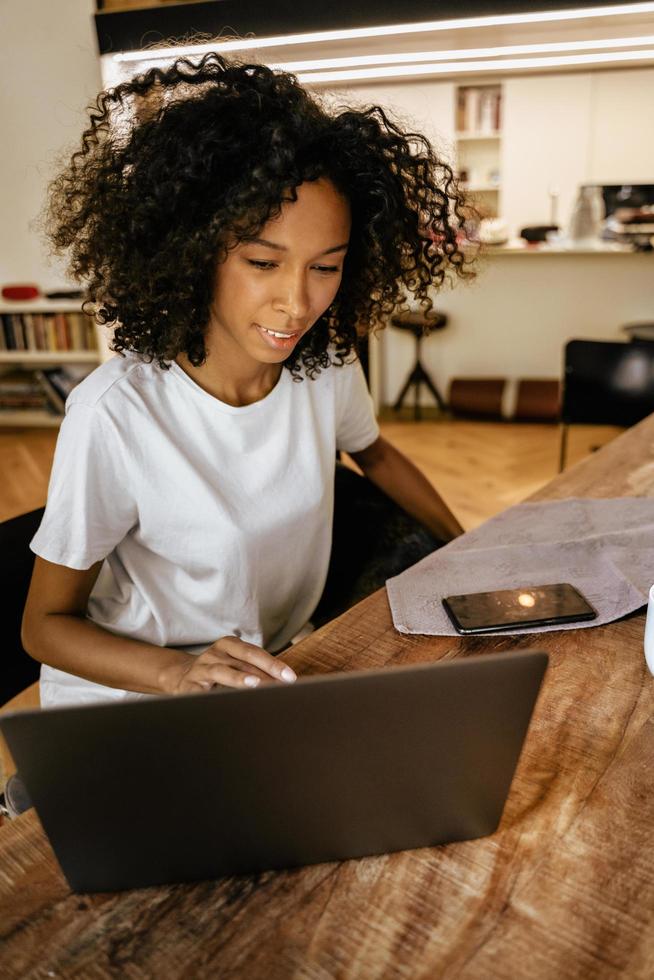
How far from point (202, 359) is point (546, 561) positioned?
57 centimetres

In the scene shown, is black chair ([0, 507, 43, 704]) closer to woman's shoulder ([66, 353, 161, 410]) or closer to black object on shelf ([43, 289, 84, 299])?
woman's shoulder ([66, 353, 161, 410])

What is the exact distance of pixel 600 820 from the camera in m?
0.66

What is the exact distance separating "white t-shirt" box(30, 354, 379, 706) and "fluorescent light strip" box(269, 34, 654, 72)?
281cm

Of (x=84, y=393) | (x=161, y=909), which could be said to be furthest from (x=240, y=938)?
(x=84, y=393)

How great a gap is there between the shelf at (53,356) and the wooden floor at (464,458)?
0.44 meters

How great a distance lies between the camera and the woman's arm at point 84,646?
91 cm

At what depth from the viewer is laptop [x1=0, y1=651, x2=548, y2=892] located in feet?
1.67

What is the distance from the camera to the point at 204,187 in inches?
40.8

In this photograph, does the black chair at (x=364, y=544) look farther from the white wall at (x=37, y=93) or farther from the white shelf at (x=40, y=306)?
the white shelf at (x=40, y=306)

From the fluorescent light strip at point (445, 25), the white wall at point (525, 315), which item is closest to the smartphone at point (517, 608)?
the fluorescent light strip at point (445, 25)

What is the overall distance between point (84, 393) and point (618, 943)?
2.83 feet

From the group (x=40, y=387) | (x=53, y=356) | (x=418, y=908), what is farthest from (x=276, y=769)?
(x=40, y=387)

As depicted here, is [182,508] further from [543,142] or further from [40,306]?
[543,142]

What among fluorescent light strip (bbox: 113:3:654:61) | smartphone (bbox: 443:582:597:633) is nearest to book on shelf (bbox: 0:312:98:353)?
fluorescent light strip (bbox: 113:3:654:61)
